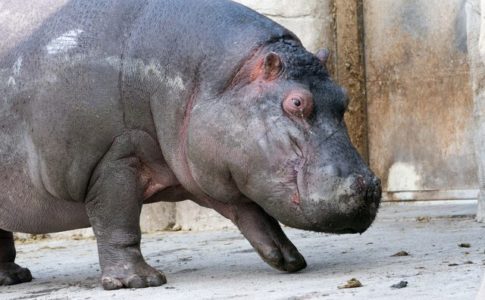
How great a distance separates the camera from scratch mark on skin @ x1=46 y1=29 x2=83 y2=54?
20.1 ft

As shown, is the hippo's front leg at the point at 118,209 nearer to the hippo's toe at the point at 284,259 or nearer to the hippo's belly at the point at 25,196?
the hippo's belly at the point at 25,196

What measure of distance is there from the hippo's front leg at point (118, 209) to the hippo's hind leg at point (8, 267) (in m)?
0.83

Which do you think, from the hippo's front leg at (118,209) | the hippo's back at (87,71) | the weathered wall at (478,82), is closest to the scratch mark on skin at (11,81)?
the hippo's back at (87,71)

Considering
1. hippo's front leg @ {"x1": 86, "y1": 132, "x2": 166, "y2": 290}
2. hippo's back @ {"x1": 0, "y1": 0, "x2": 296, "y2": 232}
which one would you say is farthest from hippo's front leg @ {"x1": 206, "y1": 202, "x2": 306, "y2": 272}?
hippo's back @ {"x1": 0, "y1": 0, "x2": 296, "y2": 232}

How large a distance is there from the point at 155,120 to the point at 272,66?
0.63 meters

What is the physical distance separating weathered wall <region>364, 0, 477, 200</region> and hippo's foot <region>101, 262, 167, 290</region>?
138 inches

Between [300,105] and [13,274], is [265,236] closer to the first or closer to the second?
[300,105]

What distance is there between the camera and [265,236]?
20.1 ft

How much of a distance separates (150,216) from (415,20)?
2.27 meters

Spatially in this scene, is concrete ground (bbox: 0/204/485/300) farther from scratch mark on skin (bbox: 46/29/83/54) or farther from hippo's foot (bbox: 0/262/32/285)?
scratch mark on skin (bbox: 46/29/83/54)

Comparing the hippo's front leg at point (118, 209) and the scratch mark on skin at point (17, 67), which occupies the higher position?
the scratch mark on skin at point (17, 67)

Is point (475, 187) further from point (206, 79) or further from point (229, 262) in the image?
point (206, 79)

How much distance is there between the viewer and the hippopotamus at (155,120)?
5730mm

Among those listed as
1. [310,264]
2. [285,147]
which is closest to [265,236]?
[310,264]
